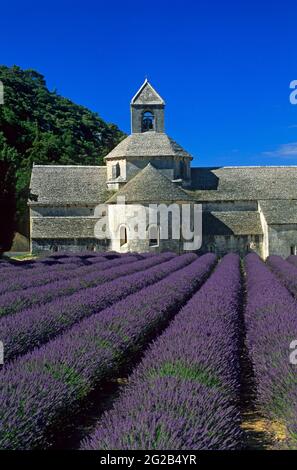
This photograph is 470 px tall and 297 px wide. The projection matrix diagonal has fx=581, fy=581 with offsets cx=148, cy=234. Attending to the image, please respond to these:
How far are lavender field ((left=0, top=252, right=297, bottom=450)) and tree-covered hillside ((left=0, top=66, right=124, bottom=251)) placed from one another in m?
28.4

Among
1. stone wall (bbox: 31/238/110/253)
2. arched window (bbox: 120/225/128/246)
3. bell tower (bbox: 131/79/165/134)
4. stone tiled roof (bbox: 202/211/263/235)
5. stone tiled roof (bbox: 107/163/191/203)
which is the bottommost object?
stone wall (bbox: 31/238/110/253)

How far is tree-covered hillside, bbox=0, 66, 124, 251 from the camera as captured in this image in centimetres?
5625

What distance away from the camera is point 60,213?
124 feet

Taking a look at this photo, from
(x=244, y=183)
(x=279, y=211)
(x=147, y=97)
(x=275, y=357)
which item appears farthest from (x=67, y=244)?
(x=275, y=357)

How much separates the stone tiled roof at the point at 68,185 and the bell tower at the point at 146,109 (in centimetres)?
410

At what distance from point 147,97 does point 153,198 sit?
10177 mm

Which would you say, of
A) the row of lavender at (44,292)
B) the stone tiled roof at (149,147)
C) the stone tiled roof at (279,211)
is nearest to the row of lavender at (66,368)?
the row of lavender at (44,292)

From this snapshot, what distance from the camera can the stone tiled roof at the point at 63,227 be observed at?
3609cm

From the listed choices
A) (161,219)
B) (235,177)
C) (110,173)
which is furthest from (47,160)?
(161,219)

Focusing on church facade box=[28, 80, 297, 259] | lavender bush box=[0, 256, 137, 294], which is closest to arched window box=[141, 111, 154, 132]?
church facade box=[28, 80, 297, 259]

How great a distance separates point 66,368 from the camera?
5.71 m

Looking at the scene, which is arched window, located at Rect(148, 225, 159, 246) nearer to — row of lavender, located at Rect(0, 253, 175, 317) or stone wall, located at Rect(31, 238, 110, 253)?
stone wall, located at Rect(31, 238, 110, 253)
